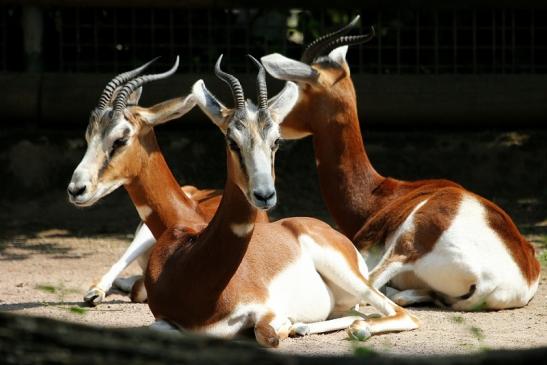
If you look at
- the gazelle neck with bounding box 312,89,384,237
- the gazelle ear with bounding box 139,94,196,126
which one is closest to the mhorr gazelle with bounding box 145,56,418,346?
the gazelle ear with bounding box 139,94,196,126

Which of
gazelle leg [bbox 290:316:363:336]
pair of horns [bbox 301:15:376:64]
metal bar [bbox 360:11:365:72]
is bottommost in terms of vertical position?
gazelle leg [bbox 290:316:363:336]

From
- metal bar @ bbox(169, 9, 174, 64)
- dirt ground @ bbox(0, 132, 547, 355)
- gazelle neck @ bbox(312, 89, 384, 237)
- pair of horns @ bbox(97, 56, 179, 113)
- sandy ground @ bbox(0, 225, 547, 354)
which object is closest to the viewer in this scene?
sandy ground @ bbox(0, 225, 547, 354)

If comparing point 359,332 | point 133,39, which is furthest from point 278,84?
point 359,332

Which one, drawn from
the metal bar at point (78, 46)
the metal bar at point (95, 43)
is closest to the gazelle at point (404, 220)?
the metal bar at point (95, 43)

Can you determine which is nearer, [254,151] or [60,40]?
[254,151]

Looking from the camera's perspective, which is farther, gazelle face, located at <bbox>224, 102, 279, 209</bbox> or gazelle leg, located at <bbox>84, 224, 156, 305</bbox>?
gazelle leg, located at <bbox>84, 224, 156, 305</bbox>

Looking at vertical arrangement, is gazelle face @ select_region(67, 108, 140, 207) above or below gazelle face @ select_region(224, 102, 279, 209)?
below

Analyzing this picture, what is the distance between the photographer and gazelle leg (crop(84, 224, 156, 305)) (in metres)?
7.05

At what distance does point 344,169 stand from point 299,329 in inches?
91.0

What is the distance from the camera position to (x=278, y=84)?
1040 cm

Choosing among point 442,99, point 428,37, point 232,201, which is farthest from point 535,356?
point 428,37

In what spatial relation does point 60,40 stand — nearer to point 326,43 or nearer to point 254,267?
point 326,43

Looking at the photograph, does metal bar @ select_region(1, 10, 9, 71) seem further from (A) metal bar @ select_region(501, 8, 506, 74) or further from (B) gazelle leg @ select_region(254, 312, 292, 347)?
(B) gazelle leg @ select_region(254, 312, 292, 347)

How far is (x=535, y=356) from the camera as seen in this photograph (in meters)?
2.53
